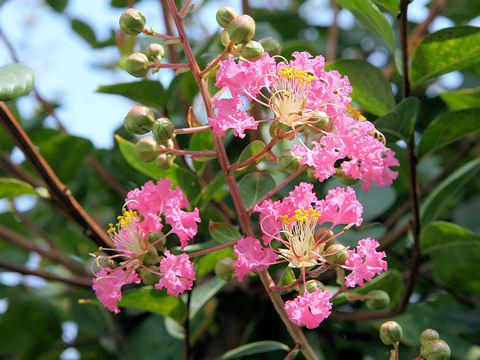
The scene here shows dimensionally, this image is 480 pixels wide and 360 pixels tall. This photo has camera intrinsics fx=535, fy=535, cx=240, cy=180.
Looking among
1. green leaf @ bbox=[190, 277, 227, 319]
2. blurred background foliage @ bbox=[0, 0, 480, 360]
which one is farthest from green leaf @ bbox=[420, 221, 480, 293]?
green leaf @ bbox=[190, 277, 227, 319]

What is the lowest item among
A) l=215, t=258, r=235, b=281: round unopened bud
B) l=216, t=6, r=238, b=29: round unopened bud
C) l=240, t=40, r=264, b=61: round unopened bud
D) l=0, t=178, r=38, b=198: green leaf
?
l=0, t=178, r=38, b=198: green leaf

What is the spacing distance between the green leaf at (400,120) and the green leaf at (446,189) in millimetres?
198

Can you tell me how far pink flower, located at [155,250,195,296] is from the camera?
0.73 meters

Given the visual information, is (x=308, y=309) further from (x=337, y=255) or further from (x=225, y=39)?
(x=225, y=39)

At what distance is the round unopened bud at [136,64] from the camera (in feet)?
2.51

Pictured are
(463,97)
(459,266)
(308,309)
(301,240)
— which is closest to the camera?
(308,309)

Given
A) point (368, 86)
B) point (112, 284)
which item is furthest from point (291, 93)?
point (112, 284)

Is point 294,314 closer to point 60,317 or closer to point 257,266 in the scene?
point 257,266

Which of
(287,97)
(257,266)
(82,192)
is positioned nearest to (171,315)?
(257,266)

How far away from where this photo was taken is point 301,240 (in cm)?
79

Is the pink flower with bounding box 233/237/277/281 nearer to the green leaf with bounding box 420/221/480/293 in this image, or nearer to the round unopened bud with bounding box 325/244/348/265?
the round unopened bud with bounding box 325/244/348/265

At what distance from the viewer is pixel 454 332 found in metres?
1.27

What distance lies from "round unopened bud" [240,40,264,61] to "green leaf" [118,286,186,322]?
1.52 feet

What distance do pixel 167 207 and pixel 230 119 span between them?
0.54 ft
